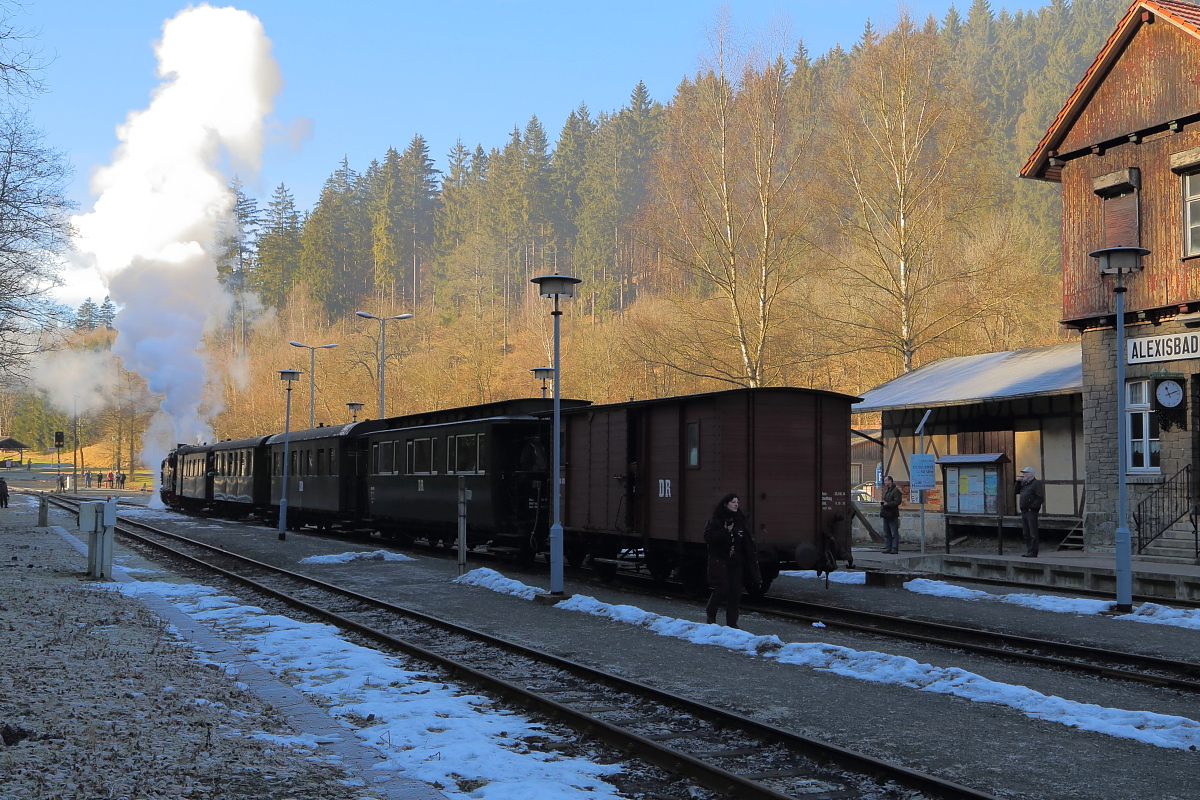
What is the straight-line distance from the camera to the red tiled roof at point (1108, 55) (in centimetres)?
2039

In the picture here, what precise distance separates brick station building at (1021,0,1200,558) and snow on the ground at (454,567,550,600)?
12327 mm

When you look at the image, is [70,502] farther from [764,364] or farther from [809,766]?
[809,766]

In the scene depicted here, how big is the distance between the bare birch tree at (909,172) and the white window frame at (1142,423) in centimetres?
1125

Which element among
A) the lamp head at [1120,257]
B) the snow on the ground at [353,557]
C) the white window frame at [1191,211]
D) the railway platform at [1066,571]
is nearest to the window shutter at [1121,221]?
the white window frame at [1191,211]

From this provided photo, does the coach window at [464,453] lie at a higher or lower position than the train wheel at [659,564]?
higher

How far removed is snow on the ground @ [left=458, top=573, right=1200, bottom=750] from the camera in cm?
762

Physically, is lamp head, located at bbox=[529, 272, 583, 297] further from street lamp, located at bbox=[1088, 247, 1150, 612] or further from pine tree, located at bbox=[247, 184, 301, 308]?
pine tree, located at bbox=[247, 184, 301, 308]

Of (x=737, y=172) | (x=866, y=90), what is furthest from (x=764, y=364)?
(x=866, y=90)

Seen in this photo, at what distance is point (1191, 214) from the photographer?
66.3ft

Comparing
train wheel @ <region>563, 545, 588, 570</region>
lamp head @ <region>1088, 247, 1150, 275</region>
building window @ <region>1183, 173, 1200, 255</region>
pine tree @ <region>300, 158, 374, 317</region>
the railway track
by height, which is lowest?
the railway track

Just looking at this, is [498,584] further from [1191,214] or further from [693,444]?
[1191,214]

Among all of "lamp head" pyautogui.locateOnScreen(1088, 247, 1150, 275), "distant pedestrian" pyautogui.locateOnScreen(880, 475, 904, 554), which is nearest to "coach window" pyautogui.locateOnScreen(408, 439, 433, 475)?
"distant pedestrian" pyautogui.locateOnScreen(880, 475, 904, 554)

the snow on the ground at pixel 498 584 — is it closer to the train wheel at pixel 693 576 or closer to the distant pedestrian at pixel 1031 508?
the train wheel at pixel 693 576

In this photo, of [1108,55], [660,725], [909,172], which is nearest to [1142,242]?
[1108,55]
